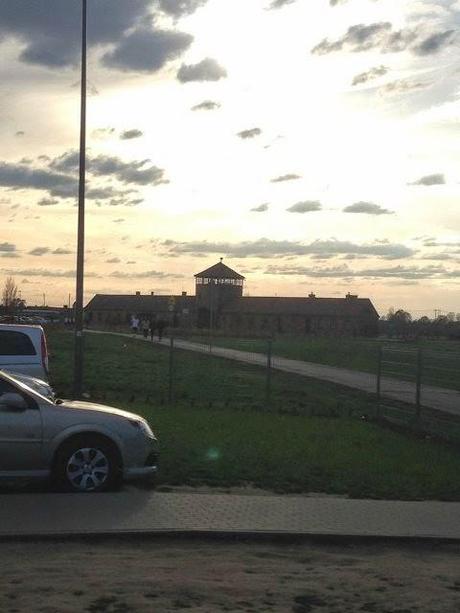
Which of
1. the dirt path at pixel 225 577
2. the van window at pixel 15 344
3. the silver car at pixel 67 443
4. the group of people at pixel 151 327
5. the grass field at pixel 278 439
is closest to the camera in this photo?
the dirt path at pixel 225 577

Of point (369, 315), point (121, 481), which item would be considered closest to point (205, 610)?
point (121, 481)

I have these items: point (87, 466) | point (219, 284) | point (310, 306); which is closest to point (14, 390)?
point (87, 466)

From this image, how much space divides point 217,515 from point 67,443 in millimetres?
1925

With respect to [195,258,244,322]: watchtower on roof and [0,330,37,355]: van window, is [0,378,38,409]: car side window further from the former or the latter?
[195,258,244,322]: watchtower on roof

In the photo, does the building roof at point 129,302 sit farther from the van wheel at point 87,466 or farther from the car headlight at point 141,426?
the van wheel at point 87,466

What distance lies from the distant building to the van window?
110m

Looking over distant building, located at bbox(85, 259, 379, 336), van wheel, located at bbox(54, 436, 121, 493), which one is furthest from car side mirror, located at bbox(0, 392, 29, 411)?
distant building, located at bbox(85, 259, 379, 336)

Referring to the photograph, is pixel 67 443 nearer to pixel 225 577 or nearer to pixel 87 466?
pixel 87 466

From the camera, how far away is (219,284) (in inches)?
5418

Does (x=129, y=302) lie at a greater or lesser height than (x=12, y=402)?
greater

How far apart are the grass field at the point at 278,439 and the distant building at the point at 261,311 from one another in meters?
102

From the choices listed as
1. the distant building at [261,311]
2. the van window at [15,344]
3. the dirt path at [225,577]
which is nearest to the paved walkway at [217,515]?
the dirt path at [225,577]

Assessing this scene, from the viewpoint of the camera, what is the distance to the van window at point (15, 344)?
15484mm

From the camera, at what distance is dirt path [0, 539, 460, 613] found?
5.97 meters
